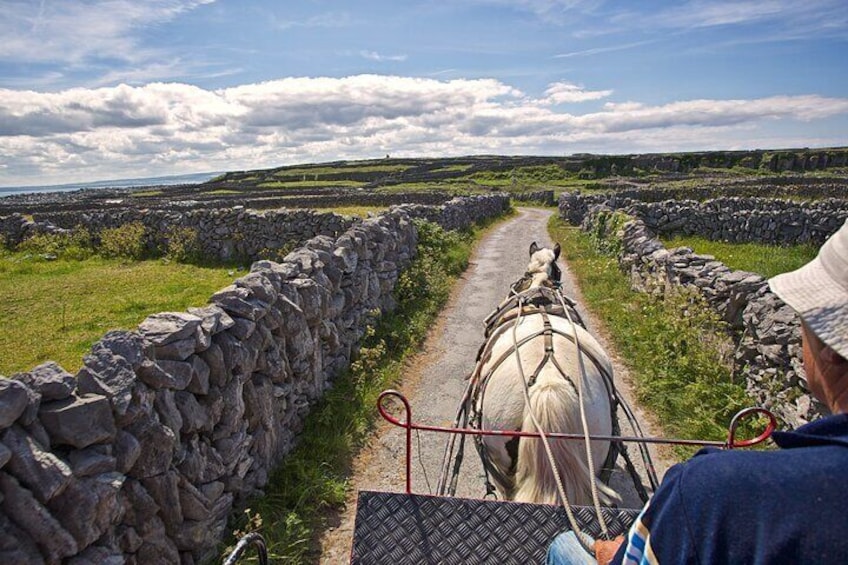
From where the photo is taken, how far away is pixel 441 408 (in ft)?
26.8

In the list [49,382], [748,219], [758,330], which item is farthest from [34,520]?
[748,219]

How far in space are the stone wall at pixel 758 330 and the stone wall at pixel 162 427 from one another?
6053mm

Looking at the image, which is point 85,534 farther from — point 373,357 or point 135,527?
point 373,357

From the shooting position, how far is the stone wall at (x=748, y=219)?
20703mm

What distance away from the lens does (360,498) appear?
11.5ft

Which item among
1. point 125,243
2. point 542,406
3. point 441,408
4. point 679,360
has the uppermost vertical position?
point 125,243

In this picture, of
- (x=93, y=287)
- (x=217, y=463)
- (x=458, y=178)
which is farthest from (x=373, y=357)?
(x=458, y=178)

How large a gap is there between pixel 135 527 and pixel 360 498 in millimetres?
1753

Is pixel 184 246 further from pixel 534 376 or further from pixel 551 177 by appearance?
pixel 551 177

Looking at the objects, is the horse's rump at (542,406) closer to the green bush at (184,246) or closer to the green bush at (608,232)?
the green bush at (608,232)

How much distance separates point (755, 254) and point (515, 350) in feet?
52.9

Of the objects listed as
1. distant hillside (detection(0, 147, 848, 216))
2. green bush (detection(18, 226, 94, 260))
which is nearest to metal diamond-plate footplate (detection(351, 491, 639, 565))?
green bush (detection(18, 226, 94, 260))

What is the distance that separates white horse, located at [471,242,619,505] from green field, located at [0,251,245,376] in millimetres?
6887

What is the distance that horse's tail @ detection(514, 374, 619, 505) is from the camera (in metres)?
3.81
